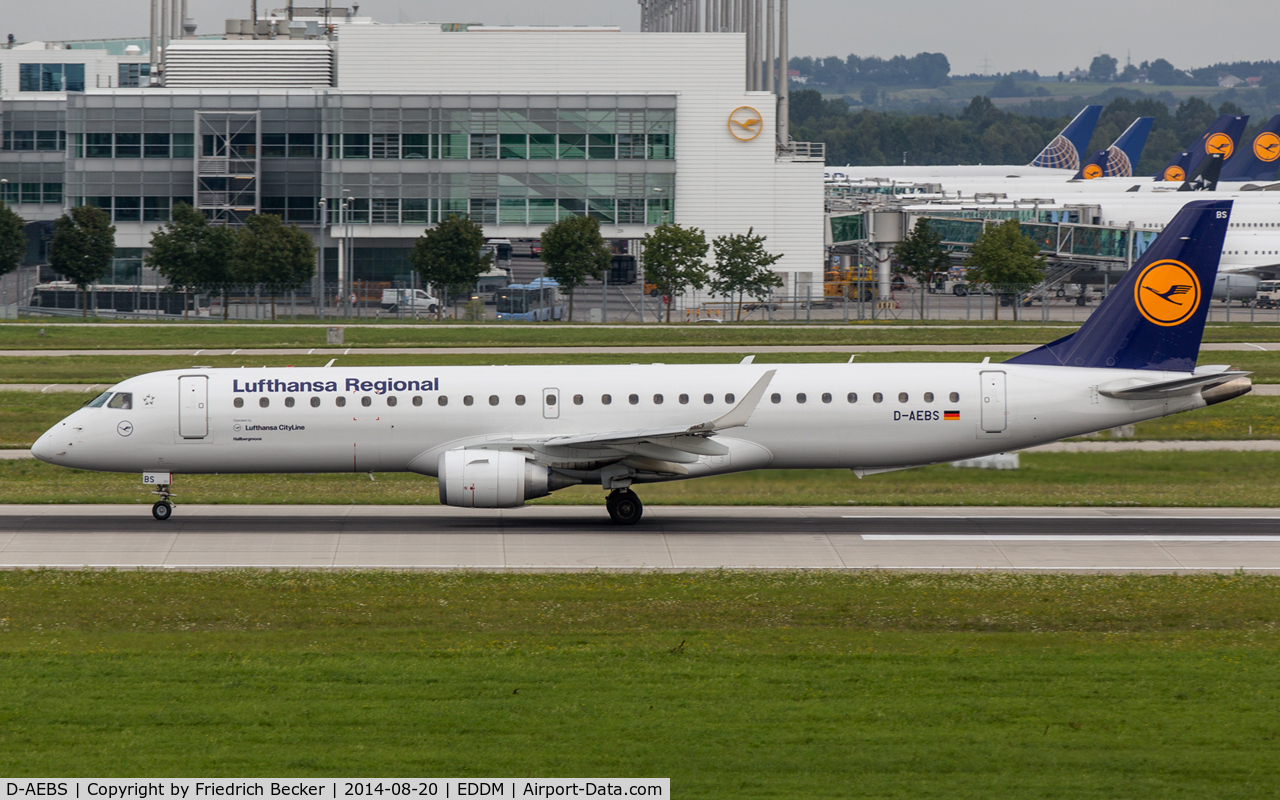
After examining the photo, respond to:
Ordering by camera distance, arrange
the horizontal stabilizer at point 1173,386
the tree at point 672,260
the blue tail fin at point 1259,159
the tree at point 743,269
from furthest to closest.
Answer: the blue tail fin at point 1259,159
the tree at point 743,269
the tree at point 672,260
the horizontal stabilizer at point 1173,386

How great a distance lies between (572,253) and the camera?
285ft

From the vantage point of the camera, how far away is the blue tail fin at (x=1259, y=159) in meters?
153

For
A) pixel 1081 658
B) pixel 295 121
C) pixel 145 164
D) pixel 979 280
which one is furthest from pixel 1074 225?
pixel 1081 658

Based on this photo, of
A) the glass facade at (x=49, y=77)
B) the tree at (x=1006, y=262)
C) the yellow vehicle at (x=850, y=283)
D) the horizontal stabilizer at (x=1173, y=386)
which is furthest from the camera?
the glass facade at (x=49, y=77)

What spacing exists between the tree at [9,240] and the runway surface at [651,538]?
61.0 metres

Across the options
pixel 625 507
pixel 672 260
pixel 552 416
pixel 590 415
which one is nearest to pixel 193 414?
pixel 552 416

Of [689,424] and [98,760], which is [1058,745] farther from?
[689,424]

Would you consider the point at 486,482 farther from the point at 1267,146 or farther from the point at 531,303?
the point at 1267,146

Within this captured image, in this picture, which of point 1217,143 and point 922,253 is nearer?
point 922,253

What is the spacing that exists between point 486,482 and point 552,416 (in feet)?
8.19

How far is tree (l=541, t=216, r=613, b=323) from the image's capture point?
8688cm

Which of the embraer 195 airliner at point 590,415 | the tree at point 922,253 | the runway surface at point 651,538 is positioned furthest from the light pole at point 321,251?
the runway surface at point 651,538

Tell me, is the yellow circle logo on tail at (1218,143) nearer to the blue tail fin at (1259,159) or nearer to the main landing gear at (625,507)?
the blue tail fin at (1259,159)
